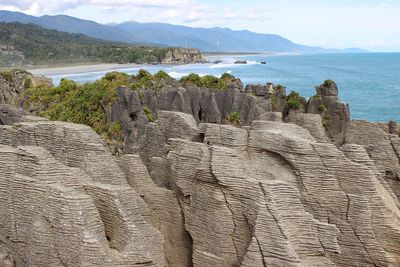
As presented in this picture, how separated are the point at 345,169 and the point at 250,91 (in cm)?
2555

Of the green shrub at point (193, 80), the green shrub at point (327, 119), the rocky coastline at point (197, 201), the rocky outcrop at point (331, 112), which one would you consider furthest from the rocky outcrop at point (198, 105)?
the rocky coastline at point (197, 201)

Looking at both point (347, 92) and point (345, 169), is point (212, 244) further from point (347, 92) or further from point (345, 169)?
point (347, 92)

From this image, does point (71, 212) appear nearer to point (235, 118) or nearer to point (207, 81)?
point (235, 118)

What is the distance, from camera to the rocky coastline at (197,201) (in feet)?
36.9

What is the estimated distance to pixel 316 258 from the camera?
38.8 ft

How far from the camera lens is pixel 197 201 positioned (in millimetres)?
12750

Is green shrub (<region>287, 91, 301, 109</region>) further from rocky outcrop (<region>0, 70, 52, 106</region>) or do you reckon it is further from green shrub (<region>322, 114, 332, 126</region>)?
rocky outcrop (<region>0, 70, 52, 106</region>)

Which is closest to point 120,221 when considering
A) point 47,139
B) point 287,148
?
point 47,139

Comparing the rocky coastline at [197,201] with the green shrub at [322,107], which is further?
the green shrub at [322,107]

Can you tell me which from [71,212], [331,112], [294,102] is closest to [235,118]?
[294,102]

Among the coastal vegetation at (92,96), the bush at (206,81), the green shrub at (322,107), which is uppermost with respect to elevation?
the green shrub at (322,107)

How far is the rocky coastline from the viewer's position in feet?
36.9

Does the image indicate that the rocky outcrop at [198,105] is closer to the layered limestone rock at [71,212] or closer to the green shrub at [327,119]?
the green shrub at [327,119]

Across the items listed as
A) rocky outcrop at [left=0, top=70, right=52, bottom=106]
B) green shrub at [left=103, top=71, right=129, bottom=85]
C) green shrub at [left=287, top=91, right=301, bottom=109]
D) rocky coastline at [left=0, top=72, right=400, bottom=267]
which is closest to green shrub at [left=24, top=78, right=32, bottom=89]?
rocky outcrop at [left=0, top=70, right=52, bottom=106]
